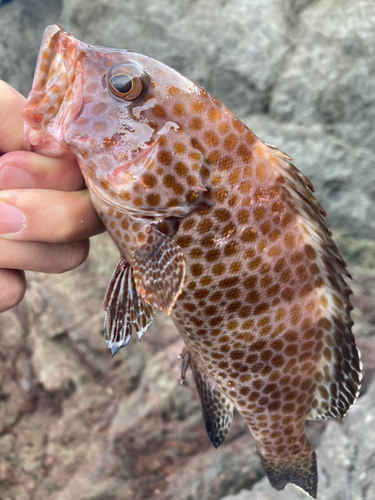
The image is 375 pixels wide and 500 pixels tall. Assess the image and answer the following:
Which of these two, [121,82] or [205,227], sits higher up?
[121,82]

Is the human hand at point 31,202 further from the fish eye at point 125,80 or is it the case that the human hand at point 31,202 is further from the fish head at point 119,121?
the fish eye at point 125,80

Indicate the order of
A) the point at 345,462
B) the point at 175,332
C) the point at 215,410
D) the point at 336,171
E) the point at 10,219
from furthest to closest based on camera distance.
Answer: the point at 336,171 → the point at 175,332 → the point at 345,462 → the point at 215,410 → the point at 10,219

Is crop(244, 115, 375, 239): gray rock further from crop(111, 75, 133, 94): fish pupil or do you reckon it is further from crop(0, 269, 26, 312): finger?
crop(0, 269, 26, 312): finger

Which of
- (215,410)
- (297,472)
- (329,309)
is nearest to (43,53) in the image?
(329,309)

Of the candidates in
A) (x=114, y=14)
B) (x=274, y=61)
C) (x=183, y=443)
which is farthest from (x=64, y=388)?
(x=114, y=14)

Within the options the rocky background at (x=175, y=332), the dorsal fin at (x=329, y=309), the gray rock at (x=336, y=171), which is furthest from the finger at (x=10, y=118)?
the gray rock at (x=336, y=171)

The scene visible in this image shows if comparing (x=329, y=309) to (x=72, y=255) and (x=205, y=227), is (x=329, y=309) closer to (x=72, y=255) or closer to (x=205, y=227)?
(x=205, y=227)

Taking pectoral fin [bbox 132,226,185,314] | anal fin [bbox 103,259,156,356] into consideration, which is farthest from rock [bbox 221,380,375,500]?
pectoral fin [bbox 132,226,185,314]
